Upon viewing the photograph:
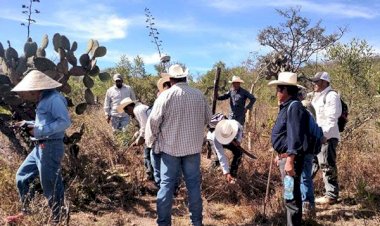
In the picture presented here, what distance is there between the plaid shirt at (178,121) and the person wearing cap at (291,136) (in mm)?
849

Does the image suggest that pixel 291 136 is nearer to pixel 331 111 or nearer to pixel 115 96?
pixel 331 111

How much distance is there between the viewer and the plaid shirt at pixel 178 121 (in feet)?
15.4

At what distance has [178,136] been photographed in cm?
472

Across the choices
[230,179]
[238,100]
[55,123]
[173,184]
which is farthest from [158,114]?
[238,100]

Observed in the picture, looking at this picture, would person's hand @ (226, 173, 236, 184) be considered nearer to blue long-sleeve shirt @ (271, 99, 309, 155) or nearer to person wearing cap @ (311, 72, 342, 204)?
person wearing cap @ (311, 72, 342, 204)

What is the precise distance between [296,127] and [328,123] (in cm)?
153

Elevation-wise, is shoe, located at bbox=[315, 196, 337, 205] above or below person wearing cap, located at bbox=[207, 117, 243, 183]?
below

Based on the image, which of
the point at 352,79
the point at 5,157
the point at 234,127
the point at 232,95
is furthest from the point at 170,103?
the point at 352,79

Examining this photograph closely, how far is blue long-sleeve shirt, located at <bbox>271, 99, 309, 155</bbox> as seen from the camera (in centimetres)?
424

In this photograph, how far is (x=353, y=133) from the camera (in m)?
8.42

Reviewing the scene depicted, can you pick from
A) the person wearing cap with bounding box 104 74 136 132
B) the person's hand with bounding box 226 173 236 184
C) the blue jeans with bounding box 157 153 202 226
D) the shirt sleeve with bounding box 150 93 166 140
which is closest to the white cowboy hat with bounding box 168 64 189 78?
the shirt sleeve with bounding box 150 93 166 140

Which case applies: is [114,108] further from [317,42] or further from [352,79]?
[317,42]

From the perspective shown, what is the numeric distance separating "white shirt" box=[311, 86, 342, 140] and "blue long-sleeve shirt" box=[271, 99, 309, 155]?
4.41ft

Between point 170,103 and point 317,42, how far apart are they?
556 inches
